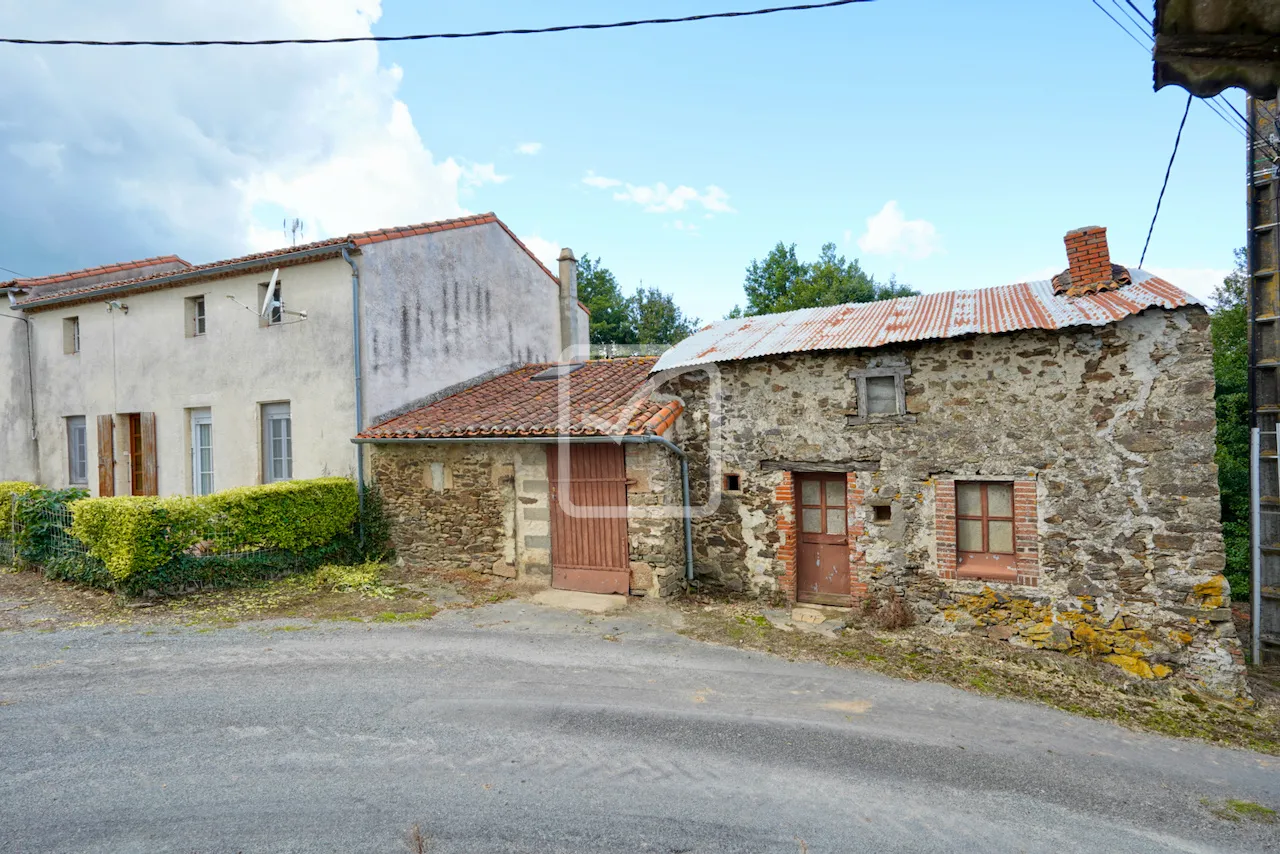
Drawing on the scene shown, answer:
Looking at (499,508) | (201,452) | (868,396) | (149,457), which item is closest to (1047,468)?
(868,396)

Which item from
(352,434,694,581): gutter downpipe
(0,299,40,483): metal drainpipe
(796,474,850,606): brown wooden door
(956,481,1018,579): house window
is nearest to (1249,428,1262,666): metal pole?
(956,481,1018,579): house window

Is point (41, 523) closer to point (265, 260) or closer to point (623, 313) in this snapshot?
point (265, 260)

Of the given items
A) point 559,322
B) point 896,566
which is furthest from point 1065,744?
point 559,322

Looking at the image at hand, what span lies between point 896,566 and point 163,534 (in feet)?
31.4

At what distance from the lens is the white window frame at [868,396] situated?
839 centimetres

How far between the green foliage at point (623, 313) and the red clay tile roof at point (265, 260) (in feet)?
64.3

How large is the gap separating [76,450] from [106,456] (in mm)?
1628

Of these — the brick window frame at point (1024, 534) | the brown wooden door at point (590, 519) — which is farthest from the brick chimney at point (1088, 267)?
the brown wooden door at point (590, 519)

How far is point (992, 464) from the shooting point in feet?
26.0

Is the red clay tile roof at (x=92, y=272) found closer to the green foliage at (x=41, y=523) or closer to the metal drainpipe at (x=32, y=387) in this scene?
the metal drainpipe at (x=32, y=387)

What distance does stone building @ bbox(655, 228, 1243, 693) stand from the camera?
713 centimetres

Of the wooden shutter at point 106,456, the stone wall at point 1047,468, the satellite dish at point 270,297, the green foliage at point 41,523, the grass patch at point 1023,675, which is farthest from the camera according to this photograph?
the wooden shutter at point 106,456

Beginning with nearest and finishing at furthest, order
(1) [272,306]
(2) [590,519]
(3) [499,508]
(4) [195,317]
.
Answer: (2) [590,519] → (3) [499,508] → (1) [272,306] → (4) [195,317]

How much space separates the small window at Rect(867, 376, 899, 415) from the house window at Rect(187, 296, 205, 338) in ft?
40.0
